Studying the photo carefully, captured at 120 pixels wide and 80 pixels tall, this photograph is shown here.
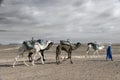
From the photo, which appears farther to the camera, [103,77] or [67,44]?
[67,44]

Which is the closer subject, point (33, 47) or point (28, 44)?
point (28, 44)

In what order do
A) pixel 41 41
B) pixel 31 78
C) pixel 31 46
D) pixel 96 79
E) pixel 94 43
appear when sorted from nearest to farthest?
pixel 96 79
pixel 31 78
pixel 31 46
pixel 41 41
pixel 94 43

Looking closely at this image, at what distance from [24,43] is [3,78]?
625 centimetres

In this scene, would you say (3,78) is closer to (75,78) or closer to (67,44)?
(75,78)

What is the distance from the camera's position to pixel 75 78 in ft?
50.5

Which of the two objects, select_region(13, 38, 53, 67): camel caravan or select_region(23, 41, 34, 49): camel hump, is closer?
select_region(23, 41, 34, 49): camel hump

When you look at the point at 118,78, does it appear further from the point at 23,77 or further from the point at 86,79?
the point at 23,77

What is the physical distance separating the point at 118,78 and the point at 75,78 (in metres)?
1.91

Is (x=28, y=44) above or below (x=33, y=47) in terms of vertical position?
above

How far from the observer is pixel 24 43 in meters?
22.1

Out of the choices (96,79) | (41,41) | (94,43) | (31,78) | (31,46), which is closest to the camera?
(96,79)

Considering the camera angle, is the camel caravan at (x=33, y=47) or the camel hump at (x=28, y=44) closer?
the camel hump at (x=28, y=44)

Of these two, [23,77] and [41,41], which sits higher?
[41,41]

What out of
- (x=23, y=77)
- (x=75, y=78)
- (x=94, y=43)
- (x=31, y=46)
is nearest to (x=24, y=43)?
(x=31, y=46)
